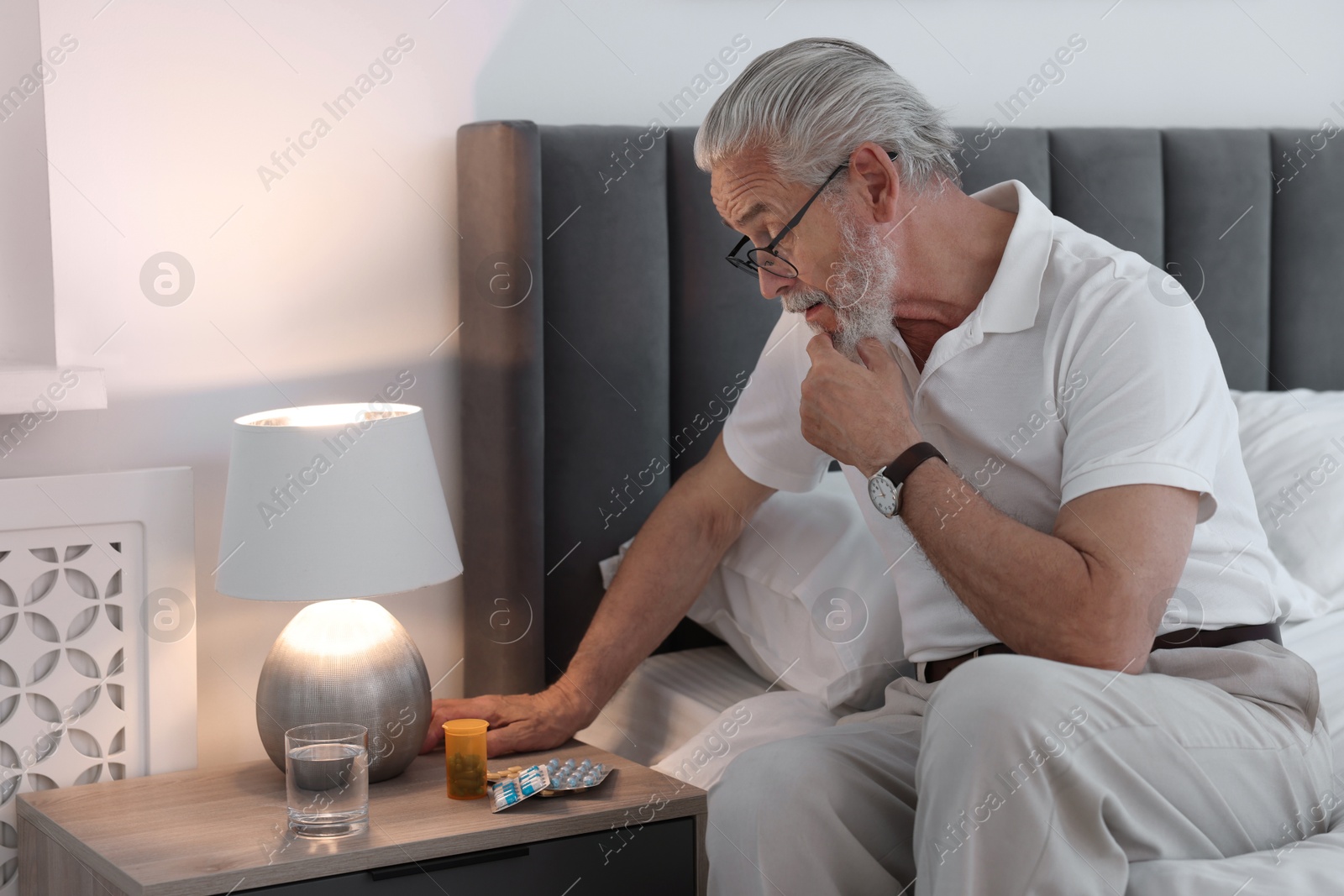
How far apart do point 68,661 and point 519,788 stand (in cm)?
55

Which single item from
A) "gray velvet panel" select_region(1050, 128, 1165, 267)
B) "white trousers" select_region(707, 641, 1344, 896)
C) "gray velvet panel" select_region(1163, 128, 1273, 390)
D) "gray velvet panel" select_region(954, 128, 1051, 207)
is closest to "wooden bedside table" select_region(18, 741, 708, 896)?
"white trousers" select_region(707, 641, 1344, 896)

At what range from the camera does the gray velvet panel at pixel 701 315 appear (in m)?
1.67

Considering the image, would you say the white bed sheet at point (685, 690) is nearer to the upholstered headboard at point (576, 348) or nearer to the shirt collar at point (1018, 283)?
the upholstered headboard at point (576, 348)

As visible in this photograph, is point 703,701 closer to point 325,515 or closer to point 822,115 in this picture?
point 325,515

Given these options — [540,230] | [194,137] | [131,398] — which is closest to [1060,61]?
[540,230]

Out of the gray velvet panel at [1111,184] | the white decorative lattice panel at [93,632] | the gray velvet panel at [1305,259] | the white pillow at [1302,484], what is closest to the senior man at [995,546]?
the white pillow at [1302,484]

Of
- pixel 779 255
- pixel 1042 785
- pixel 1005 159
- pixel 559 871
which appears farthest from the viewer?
pixel 1005 159

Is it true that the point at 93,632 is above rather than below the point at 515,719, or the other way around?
above

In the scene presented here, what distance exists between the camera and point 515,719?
1426 millimetres

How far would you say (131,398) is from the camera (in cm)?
148

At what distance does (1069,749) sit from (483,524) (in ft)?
2.76

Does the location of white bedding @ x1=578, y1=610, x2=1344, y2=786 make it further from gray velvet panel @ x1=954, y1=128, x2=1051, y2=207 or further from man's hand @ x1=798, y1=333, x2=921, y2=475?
gray velvet panel @ x1=954, y1=128, x2=1051, y2=207

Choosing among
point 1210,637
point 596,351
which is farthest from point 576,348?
point 1210,637

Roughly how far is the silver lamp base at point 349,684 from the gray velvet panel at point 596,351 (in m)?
0.35
